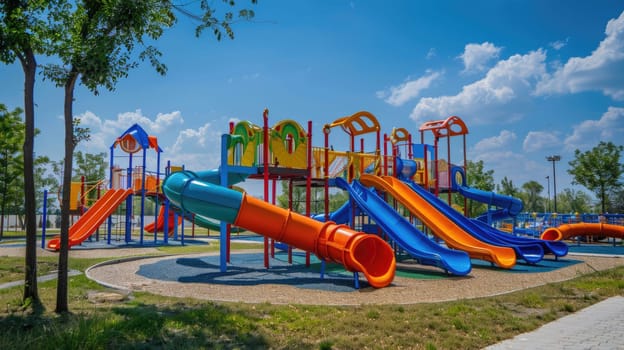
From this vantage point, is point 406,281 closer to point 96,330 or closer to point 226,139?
point 226,139

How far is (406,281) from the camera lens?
42.9ft

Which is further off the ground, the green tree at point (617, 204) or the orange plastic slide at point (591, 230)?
the green tree at point (617, 204)

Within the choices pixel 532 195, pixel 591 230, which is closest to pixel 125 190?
pixel 591 230

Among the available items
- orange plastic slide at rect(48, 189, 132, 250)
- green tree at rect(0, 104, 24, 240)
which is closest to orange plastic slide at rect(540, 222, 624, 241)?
orange plastic slide at rect(48, 189, 132, 250)

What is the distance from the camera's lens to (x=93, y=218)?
24.7 m

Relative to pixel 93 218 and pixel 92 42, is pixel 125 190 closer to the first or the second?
pixel 93 218

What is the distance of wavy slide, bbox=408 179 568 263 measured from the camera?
17719mm

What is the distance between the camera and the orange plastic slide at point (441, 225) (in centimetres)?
1580

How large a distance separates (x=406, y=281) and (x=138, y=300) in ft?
24.2

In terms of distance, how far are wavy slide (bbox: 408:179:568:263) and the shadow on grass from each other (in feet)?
41.8

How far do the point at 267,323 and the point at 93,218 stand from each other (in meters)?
20.7

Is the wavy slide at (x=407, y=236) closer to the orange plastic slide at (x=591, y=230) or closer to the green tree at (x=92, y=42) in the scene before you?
the green tree at (x=92, y=42)

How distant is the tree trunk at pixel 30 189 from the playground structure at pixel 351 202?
4.93 metres

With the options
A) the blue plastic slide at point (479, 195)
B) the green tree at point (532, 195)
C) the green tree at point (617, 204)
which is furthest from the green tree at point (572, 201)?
the blue plastic slide at point (479, 195)
